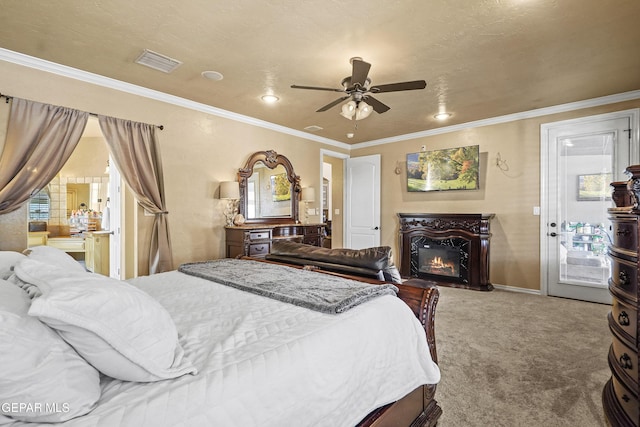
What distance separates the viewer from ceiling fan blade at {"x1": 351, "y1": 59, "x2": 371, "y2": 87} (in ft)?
8.27

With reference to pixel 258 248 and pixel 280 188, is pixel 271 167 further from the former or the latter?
pixel 258 248

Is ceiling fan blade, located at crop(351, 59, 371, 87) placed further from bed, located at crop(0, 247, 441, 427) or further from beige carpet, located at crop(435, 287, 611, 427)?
beige carpet, located at crop(435, 287, 611, 427)

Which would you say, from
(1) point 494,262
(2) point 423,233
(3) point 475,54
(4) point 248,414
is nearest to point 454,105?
(3) point 475,54

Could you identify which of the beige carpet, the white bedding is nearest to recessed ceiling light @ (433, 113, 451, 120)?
the beige carpet

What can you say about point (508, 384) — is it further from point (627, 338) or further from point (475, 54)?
point (475, 54)

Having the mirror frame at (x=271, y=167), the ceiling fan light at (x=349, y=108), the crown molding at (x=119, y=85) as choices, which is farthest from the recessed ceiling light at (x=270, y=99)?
the ceiling fan light at (x=349, y=108)

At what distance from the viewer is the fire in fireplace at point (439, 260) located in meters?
5.05

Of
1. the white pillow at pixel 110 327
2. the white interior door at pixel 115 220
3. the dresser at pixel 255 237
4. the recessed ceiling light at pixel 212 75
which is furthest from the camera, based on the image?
the dresser at pixel 255 237

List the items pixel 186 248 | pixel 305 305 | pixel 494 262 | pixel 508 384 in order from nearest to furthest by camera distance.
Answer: pixel 305 305 < pixel 508 384 < pixel 186 248 < pixel 494 262

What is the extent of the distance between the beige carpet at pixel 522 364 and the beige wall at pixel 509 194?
870 mm

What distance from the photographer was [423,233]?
533 centimetres

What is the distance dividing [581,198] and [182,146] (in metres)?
5.32

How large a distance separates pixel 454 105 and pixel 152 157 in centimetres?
395

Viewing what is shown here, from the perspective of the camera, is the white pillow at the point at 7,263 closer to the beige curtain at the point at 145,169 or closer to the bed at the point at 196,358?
the bed at the point at 196,358
